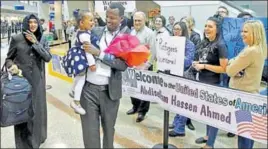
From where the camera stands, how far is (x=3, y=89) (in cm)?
248

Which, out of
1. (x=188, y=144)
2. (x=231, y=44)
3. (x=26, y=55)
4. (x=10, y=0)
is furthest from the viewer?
(x=10, y=0)

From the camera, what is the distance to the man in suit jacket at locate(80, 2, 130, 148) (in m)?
2.25

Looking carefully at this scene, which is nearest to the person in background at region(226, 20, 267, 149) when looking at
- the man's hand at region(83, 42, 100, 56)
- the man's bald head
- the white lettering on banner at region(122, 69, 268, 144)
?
the white lettering on banner at region(122, 69, 268, 144)

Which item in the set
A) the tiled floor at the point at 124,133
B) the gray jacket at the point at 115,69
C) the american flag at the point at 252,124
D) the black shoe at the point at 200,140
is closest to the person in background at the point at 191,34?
the tiled floor at the point at 124,133

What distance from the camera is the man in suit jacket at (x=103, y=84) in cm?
225

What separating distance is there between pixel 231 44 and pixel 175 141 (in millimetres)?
1558

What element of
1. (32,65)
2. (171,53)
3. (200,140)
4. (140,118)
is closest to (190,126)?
(200,140)

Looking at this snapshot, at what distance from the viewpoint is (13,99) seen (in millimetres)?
2510

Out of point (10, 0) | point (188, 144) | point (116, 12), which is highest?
point (10, 0)

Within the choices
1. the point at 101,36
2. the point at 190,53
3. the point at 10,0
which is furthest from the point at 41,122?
the point at 10,0

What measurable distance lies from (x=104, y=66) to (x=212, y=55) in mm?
1186

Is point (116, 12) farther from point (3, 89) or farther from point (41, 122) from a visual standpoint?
point (41, 122)

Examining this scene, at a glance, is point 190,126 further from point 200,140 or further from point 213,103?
point 213,103

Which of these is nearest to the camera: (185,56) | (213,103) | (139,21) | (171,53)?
(213,103)
